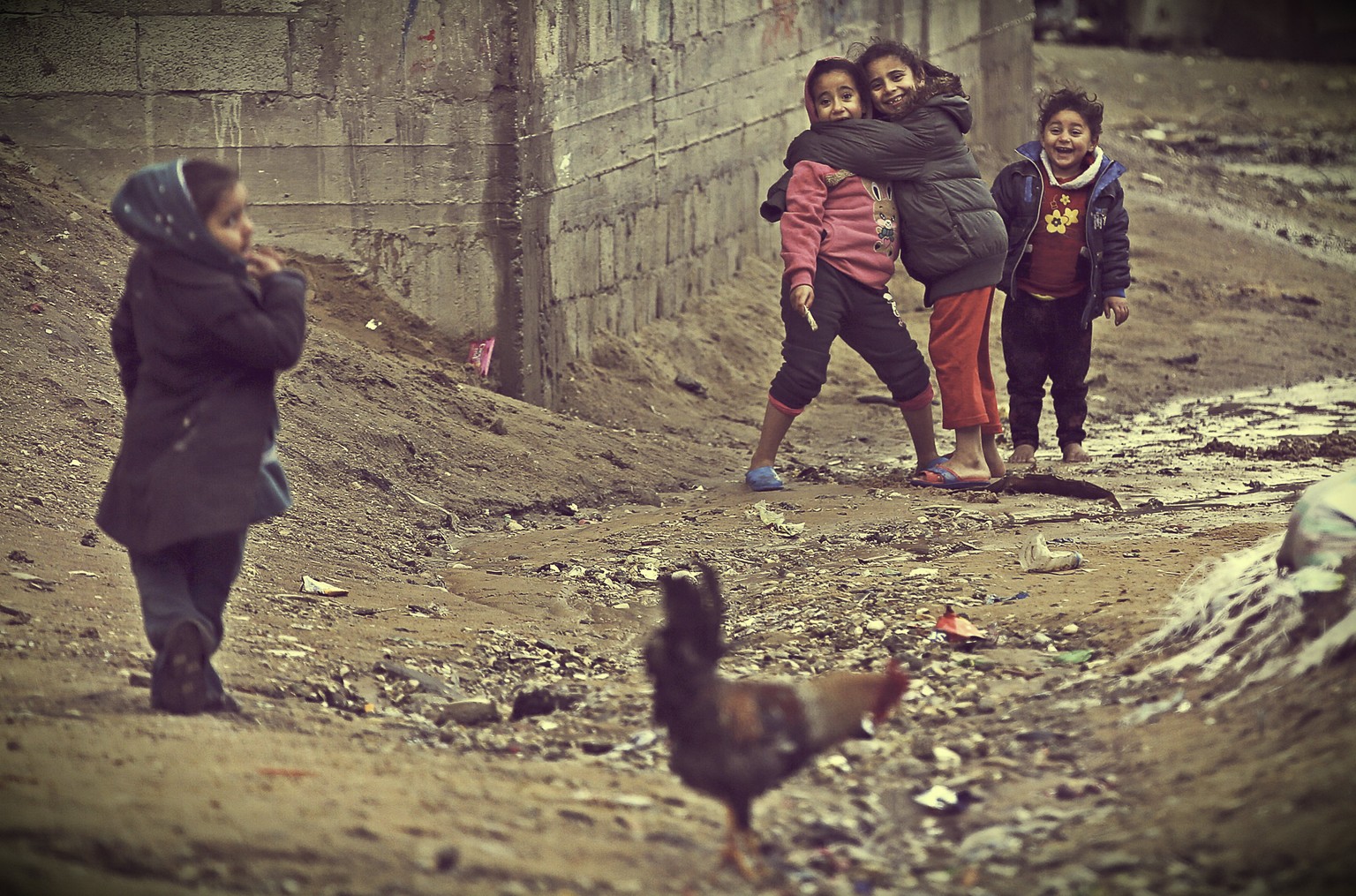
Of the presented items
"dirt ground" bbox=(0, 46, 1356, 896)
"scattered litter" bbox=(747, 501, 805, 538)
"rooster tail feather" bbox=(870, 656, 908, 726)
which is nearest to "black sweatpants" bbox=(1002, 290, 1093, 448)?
"dirt ground" bbox=(0, 46, 1356, 896)

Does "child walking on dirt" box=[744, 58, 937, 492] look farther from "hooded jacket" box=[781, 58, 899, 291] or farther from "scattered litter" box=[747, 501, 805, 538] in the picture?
"scattered litter" box=[747, 501, 805, 538]

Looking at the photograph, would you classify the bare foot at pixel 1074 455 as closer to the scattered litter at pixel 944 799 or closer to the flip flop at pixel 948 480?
the flip flop at pixel 948 480

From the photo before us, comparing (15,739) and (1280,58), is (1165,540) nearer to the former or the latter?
(15,739)

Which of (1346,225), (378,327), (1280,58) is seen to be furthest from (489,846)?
(1280,58)

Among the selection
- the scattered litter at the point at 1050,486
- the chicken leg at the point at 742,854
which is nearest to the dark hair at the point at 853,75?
the scattered litter at the point at 1050,486

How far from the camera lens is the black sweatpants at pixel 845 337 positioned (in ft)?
21.4

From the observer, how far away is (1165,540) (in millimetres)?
5512

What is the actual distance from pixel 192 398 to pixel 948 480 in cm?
386

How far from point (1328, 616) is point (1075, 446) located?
3745mm

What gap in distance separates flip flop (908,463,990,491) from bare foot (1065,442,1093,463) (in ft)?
2.88

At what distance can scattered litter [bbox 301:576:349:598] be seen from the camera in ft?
16.8

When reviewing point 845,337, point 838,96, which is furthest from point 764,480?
point 838,96

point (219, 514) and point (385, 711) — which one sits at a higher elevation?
point (219, 514)

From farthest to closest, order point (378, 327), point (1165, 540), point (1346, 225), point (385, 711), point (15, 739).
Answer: point (1346, 225)
point (378, 327)
point (1165, 540)
point (385, 711)
point (15, 739)
